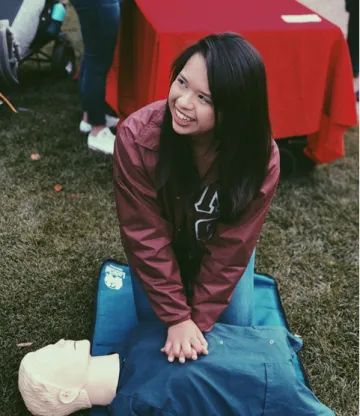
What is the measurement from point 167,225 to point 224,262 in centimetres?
19

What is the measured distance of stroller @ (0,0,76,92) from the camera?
8.79ft

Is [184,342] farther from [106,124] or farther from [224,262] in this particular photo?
[106,124]

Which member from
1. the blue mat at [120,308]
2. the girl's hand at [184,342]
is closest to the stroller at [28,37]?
the blue mat at [120,308]

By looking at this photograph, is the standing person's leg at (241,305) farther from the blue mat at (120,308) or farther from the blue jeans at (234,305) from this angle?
the blue mat at (120,308)

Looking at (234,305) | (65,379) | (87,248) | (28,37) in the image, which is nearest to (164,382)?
(65,379)

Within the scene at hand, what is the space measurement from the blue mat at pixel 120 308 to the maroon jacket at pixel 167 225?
0.36 meters

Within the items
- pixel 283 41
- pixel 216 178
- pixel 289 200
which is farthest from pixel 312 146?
pixel 216 178

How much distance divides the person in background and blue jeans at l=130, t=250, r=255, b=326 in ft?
4.09

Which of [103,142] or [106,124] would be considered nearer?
[103,142]

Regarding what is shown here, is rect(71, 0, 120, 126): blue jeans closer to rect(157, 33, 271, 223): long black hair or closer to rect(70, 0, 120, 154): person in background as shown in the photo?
rect(70, 0, 120, 154): person in background

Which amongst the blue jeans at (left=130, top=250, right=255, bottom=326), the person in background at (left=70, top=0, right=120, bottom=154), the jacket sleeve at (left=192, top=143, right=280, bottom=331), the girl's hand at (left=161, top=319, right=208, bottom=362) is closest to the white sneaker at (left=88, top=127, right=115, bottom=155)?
the person in background at (left=70, top=0, right=120, bottom=154)

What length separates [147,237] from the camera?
1.41 meters

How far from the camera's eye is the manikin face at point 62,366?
138cm

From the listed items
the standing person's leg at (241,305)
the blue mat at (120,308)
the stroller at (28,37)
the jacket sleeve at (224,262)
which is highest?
the stroller at (28,37)
